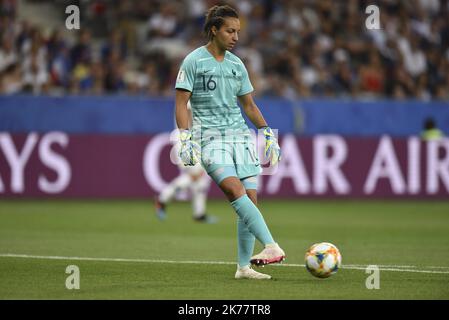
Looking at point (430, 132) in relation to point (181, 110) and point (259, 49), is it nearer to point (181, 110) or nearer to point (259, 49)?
point (259, 49)

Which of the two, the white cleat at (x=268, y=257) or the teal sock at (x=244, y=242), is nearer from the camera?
the white cleat at (x=268, y=257)

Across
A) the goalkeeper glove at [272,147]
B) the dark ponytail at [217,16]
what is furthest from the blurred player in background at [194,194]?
the dark ponytail at [217,16]

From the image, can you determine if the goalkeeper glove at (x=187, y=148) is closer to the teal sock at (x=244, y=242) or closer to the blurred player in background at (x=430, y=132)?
the teal sock at (x=244, y=242)

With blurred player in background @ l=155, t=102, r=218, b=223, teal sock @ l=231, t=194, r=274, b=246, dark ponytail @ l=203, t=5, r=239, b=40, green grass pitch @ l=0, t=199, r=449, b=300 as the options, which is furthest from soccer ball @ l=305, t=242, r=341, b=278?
blurred player in background @ l=155, t=102, r=218, b=223

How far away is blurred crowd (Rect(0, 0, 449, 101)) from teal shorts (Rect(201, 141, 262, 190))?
41.8 feet

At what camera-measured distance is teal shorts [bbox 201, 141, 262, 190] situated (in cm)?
967

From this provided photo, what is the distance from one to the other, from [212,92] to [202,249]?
3719 mm

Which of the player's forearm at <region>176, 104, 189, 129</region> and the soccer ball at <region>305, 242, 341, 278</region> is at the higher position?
the player's forearm at <region>176, 104, 189, 129</region>

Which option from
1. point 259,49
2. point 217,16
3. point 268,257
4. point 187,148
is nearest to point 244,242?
point 268,257

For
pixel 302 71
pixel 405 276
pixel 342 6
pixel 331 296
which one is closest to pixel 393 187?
pixel 302 71

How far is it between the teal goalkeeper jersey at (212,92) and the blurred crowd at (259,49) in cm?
1257

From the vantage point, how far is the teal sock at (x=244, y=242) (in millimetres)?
9906

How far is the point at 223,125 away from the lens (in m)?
9.87

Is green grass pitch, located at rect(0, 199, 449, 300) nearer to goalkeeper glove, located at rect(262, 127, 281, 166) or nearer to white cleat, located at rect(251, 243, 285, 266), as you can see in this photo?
white cleat, located at rect(251, 243, 285, 266)
